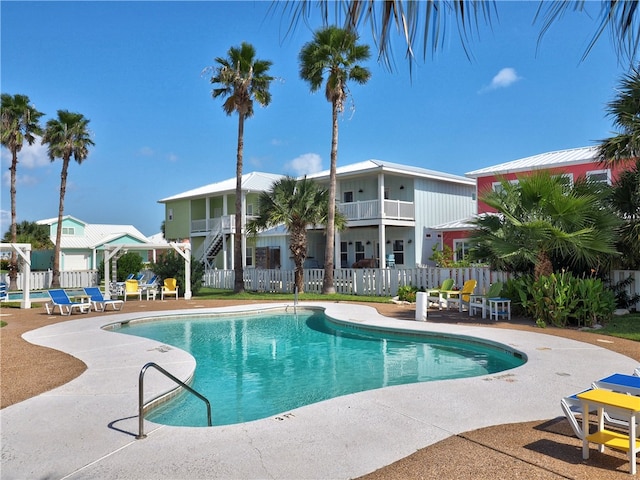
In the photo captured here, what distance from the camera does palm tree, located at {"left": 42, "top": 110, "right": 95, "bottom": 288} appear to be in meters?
30.9

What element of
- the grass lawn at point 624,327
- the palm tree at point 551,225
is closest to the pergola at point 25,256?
the palm tree at point 551,225

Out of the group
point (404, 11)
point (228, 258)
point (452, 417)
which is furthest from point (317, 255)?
point (404, 11)

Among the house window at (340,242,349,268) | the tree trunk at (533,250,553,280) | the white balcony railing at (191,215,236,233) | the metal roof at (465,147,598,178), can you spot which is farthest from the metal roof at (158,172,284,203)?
the tree trunk at (533,250,553,280)

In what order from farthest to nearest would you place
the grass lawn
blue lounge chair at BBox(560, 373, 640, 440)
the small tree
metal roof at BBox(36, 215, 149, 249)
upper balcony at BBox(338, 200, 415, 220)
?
1. metal roof at BBox(36, 215, 149, 249)
2. upper balcony at BBox(338, 200, 415, 220)
3. the small tree
4. the grass lawn
5. blue lounge chair at BBox(560, 373, 640, 440)

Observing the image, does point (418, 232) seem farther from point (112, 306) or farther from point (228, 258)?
point (112, 306)

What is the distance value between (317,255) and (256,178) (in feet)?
26.6

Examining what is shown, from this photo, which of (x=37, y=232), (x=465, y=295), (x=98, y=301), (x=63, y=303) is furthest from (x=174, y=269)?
(x=37, y=232)

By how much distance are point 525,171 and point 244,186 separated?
1788 cm

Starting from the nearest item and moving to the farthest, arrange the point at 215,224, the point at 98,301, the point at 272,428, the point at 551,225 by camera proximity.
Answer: the point at 272,428, the point at 551,225, the point at 98,301, the point at 215,224

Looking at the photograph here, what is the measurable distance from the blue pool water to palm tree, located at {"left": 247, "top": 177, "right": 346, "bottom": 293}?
8394 mm

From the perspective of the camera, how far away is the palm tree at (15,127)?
30.6 meters

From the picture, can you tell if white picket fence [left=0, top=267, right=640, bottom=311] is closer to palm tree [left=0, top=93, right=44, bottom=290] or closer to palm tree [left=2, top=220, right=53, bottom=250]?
palm tree [left=0, top=93, right=44, bottom=290]

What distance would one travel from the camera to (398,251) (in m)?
29.7

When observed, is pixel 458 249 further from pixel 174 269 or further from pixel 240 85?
pixel 174 269
